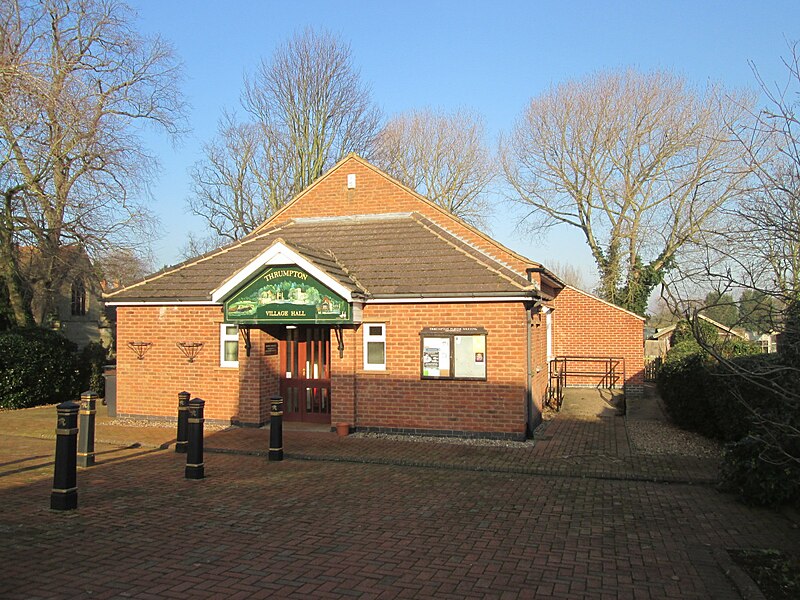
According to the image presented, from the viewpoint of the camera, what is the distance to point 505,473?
9.84m

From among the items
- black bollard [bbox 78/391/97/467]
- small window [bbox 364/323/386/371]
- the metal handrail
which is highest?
small window [bbox 364/323/386/371]

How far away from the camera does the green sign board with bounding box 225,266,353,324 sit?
1262cm

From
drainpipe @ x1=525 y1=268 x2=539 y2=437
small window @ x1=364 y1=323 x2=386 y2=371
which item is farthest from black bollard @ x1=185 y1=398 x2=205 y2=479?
drainpipe @ x1=525 y1=268 x2=539 y2=437

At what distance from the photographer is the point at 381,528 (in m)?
7.01

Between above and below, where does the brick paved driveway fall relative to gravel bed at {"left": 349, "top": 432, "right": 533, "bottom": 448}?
below

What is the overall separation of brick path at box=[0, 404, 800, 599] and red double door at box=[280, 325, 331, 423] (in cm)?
310

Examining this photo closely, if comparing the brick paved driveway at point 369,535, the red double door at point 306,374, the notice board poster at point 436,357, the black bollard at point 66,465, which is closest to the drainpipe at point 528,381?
the notice board poster at point 436,357

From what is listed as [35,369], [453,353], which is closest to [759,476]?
[453,353]

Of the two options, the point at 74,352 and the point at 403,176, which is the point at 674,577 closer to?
the point at 74,352

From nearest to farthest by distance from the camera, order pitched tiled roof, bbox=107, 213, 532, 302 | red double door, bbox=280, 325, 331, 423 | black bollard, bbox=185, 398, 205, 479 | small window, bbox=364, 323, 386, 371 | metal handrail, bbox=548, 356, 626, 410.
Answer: black bollard, bbox=185, 398, 205, 479, pitched tiled roof, bbox=107, 213, 532, 302, small window, bbox=364, 323, 386, 371, red double door, bbox=280, 325, 331, 423, metal handrail, bbox=548, 356, 626, 410

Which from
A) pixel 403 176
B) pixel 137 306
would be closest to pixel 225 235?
pixel 403 176

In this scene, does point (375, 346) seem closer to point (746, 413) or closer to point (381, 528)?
point (381, 528)

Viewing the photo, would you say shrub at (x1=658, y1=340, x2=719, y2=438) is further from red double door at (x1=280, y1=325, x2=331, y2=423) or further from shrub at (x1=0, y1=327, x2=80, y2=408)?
shrub at (x1=0, y1=327, x2=80, y2=408)

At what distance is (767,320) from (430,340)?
873 centimetres
